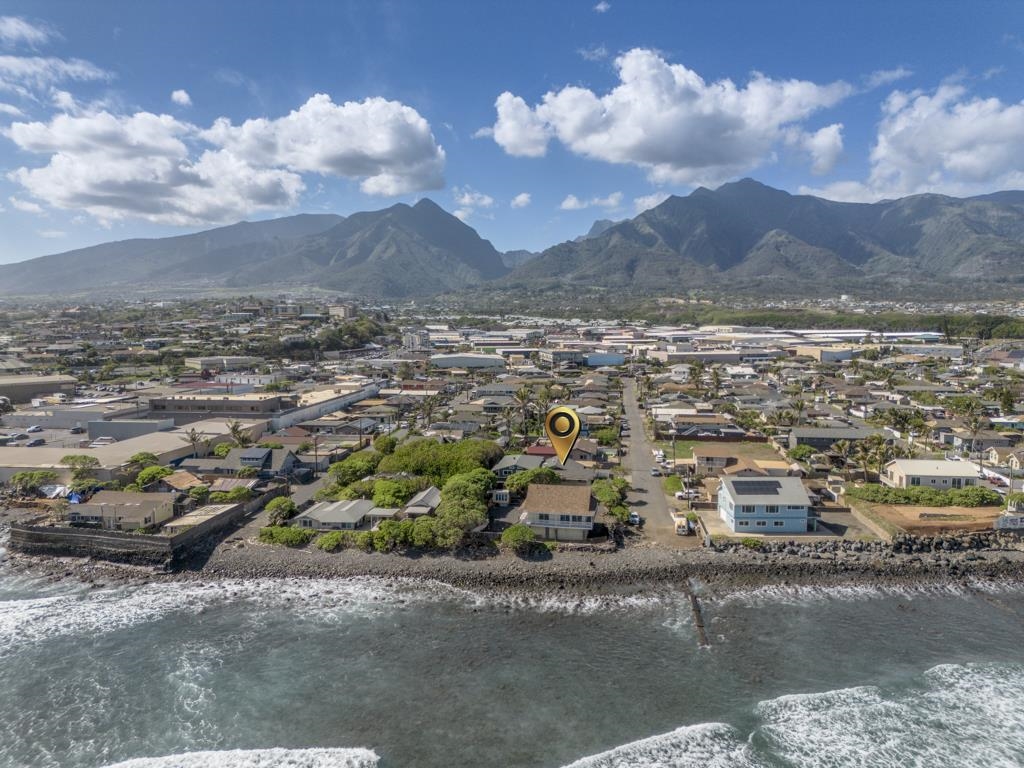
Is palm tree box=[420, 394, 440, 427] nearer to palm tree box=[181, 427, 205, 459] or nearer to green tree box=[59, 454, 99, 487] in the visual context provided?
palm tree box=[181, 427, 205, 459]

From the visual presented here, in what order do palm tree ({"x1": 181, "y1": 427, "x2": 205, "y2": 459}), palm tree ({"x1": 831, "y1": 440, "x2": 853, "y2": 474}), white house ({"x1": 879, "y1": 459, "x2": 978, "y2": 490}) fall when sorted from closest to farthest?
white house ({"x1": 879, "y1": 459, "x2": 978, "y2": 490})
palm tree ({"x1": 831, "y1": 440, "x2": 853, "y2": 474})
palm tree ({"x1": 181, "y1": 427, "x2": 205, "y2": 459})

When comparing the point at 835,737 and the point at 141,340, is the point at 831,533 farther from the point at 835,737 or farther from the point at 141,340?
the point at 141,340

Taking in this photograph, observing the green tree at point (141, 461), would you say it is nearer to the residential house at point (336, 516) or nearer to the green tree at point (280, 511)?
the green tree at point (280, 511)

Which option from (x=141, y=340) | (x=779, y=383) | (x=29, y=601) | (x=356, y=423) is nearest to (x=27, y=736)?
(x=29, y=601)

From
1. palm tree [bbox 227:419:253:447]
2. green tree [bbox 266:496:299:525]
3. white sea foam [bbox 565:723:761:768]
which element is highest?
palm tree [bbox 227:419:253:447]

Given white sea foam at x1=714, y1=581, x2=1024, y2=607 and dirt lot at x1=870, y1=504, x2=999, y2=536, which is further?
dirt lot at x1=870, y1=504, x2=999, y2=536

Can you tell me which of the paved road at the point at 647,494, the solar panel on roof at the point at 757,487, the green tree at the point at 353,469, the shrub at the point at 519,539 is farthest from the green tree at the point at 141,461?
the solar panel on roof at the point at 757,487

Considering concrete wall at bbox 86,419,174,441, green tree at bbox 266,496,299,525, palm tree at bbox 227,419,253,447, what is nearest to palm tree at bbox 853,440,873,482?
green tree at bbox 266,496,299,525
